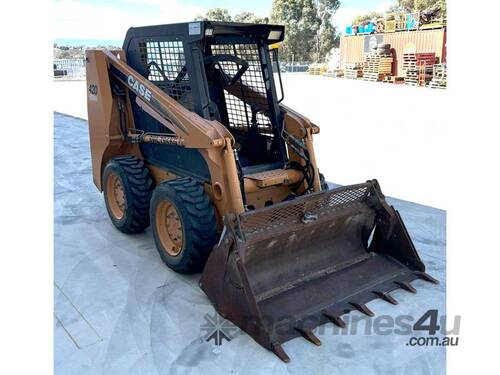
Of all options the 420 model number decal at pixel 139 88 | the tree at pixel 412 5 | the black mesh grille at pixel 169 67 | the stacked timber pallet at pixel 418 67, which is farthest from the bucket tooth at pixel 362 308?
the tree at pixel 412 5

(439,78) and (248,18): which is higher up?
(248,18)

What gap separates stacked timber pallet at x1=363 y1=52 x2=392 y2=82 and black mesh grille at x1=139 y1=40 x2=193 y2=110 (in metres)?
21.9

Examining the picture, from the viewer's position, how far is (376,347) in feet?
10.3

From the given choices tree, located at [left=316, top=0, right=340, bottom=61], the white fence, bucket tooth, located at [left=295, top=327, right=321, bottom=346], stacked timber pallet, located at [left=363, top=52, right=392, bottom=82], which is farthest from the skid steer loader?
tree, located at [left=316, top=0, right=340, bottom=61]

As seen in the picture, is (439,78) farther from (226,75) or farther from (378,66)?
(226,75)

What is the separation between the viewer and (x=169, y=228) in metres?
4.18

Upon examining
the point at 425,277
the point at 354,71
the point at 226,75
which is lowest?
the point at 425,277

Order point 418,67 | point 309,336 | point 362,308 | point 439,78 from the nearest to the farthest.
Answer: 1. point 309,336
2. point 362,308
3. point 439,78
4. point 418,67

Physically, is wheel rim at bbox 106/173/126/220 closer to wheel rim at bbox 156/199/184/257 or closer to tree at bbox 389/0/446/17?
wheel rim at bbox 156/199/184/257

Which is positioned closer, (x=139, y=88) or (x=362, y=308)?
(x=362, y=308)

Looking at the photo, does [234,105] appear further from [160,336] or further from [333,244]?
[160,336]

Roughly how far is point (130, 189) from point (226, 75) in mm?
1551

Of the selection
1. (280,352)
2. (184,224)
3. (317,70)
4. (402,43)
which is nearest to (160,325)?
(184,224)

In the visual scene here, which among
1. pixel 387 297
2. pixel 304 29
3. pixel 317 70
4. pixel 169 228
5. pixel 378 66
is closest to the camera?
pixel 387 297
